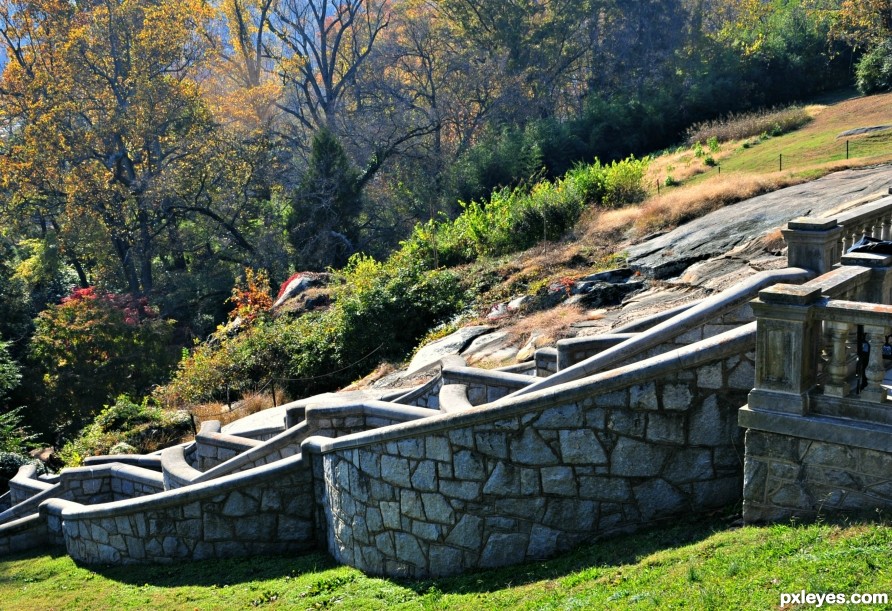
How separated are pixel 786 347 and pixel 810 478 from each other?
2.87 feet

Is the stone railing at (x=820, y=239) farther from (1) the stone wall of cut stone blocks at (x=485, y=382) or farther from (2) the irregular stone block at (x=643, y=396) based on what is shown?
(1) the stone wall of cut stone blocks at (x=485, y=382)

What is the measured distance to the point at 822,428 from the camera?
5438 mm

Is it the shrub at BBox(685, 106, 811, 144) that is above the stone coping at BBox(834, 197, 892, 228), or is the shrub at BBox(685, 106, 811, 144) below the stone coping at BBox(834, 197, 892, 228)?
above

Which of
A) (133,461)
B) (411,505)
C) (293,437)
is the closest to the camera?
(411,505)

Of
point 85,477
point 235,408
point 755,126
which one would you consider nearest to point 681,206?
point 235,408

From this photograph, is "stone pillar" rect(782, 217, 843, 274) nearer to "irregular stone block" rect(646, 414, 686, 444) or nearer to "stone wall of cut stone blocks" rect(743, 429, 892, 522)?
"irregular stone block" rect(646, 414, 686, 444)

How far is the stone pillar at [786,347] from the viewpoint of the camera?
543 centimetres

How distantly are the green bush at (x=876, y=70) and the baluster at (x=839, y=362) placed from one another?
29.2m

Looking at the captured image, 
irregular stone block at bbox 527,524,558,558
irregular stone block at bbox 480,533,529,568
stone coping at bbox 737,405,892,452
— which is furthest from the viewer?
irregular stone block at bbox 480,533,529,568

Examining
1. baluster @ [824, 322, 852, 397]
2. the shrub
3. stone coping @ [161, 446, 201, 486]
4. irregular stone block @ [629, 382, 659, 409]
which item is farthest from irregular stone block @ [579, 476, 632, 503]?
the shrub

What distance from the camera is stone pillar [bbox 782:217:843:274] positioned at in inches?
291

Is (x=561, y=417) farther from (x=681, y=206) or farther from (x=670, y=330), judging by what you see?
(x=681, y=206)

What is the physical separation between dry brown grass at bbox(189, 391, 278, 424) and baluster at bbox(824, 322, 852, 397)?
41.5 ft

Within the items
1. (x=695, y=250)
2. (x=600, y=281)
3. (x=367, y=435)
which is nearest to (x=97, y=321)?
(x=600, y=281)
